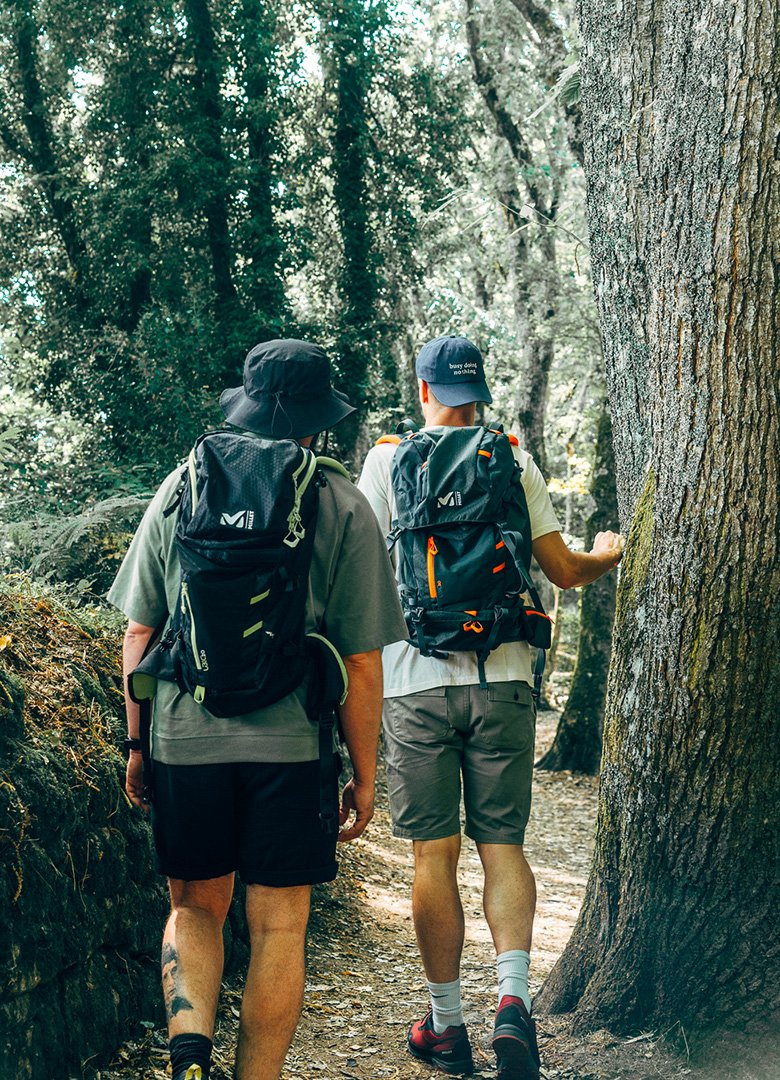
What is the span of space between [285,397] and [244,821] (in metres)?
1.33

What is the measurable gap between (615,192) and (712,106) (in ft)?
2.16

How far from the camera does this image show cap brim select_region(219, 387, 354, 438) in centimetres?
334

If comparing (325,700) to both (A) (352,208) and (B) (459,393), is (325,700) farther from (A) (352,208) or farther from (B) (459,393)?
(A) (352,208)

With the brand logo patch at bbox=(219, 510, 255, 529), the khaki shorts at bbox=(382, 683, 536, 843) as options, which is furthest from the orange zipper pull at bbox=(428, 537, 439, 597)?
the brand logo patch at bbox=(219, 510, 255, 529)

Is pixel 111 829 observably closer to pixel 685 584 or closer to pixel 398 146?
pixel 685 584

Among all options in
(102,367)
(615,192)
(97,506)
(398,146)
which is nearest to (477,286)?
(398,146)

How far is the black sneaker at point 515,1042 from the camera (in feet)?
11.8

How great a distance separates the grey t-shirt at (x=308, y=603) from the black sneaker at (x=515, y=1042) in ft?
4.46

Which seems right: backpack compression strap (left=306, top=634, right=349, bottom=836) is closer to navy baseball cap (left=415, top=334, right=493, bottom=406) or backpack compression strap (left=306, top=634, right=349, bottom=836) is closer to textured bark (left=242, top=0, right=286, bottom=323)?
navy baseball cap (left=415, top=334, right=493, bottom=406)

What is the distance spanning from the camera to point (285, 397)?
3357 millimetres

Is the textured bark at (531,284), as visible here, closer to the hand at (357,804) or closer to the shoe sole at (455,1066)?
the shoe sole at (455,1066)

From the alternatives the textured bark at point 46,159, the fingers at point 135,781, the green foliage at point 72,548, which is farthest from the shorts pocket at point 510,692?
the textured bark at point 46,159

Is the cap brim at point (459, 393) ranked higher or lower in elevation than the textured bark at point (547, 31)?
lower

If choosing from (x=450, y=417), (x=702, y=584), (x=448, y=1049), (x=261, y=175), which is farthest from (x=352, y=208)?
(x=448, y=1049)
